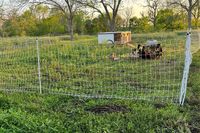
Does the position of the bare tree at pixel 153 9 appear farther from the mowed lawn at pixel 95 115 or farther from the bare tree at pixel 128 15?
the mowed lawn at pixel 95 115

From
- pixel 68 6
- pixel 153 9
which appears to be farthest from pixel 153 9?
pixel 68 6

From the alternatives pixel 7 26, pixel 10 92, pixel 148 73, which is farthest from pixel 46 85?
pixel 7 26

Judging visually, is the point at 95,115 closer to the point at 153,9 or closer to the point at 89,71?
the point at 89,71

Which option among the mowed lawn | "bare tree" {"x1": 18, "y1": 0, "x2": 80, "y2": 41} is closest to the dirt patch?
the mowed lawn

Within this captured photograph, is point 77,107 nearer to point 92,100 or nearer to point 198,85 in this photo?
point 92,100

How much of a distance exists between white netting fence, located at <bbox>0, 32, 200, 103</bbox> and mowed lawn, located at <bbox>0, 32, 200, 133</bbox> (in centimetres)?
34

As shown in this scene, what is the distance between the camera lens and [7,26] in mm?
35875

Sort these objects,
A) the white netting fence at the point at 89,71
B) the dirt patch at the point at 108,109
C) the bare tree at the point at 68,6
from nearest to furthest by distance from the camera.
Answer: the dirt patch at the point at 108,109, the white netting fence at the point at 89,71, the bare tree at the point at 68,6

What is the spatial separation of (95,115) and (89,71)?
2.95m

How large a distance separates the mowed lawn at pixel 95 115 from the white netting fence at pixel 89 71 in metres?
0.34

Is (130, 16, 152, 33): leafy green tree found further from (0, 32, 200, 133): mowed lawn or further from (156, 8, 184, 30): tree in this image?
(0, 32, 200, 133): mowed lawn

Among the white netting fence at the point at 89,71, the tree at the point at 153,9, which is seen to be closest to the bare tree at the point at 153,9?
the tree at the point at 153,9

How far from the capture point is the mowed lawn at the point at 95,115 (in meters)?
3.78

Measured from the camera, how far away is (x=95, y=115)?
168 inches
